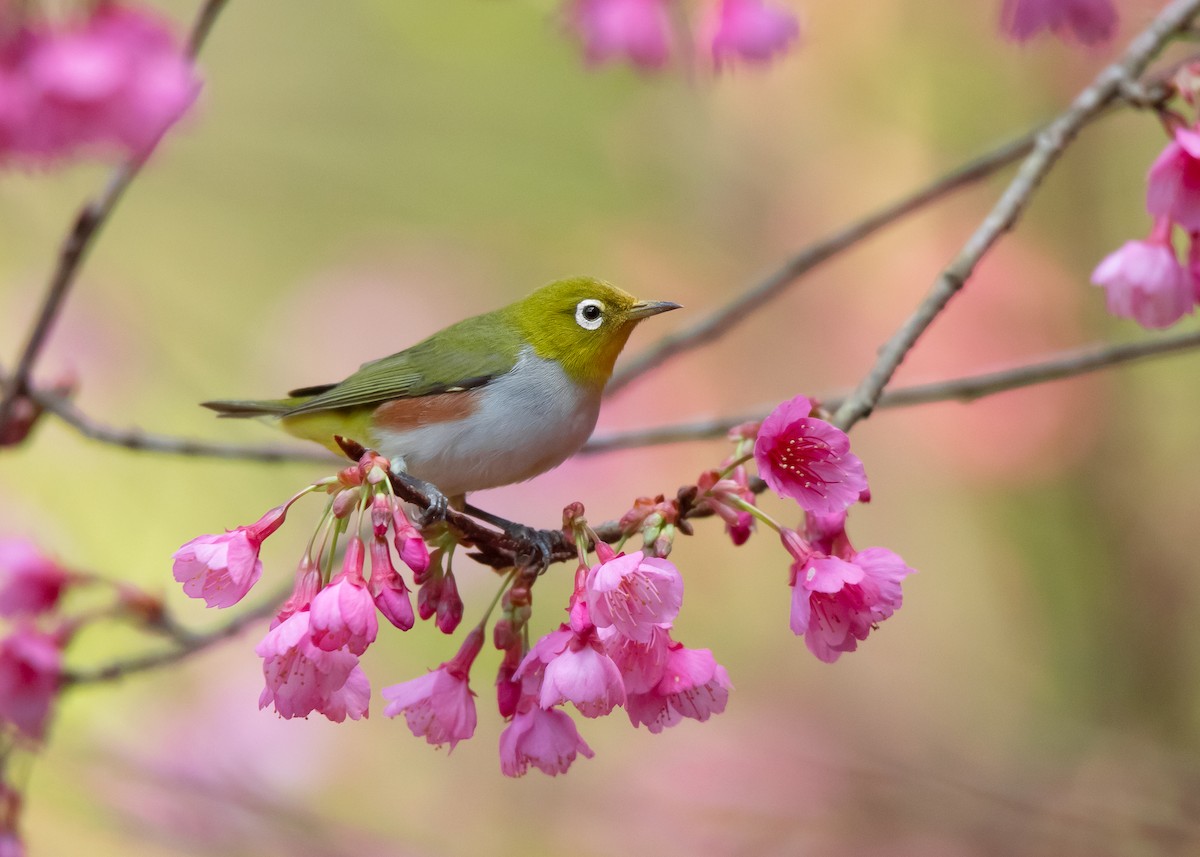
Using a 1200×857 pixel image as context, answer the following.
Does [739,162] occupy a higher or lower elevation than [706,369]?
higher

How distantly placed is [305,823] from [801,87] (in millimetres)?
4471

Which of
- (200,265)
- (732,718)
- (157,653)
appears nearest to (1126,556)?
(732,718)

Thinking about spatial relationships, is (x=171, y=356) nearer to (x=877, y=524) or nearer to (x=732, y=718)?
(x=732, y=718)

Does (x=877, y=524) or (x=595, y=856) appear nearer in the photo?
(x=595, y=856)

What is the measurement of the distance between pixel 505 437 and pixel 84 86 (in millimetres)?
1351

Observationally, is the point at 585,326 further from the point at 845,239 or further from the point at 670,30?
the point at 670,30

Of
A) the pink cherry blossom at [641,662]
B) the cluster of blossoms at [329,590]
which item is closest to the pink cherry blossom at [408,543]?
the cluster of blossoms at [329,590]

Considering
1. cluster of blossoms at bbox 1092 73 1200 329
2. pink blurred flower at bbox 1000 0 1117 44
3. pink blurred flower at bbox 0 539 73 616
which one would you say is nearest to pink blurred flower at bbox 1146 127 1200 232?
cluster of blossoms at bbox 1092 73 1200 329

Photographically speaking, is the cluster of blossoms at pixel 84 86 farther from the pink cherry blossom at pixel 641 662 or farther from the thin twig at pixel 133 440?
the pink cherry blossom at pixel 641 662

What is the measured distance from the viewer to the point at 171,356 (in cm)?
560

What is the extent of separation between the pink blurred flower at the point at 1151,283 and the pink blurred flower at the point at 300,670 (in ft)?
5.51

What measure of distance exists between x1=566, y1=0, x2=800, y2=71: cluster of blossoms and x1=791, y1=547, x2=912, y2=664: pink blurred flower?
2223 millimetres

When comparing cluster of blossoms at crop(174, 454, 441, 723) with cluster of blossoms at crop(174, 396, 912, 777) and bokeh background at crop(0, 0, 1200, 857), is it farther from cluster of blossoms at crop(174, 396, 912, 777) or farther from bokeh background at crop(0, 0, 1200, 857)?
bokeh background at crop(0, 0, 1200, 857)

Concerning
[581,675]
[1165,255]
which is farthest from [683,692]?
[1165,255]
